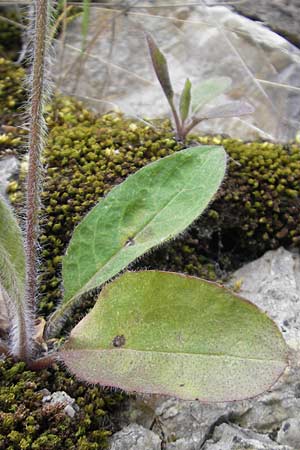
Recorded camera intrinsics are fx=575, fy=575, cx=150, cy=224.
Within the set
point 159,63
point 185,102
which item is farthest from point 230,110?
point 159,63

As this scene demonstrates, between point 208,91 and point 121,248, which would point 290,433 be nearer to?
point 121,248

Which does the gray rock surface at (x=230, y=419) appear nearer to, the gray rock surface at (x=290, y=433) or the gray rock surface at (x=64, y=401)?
the gray rock surface at (x=290, y=433)

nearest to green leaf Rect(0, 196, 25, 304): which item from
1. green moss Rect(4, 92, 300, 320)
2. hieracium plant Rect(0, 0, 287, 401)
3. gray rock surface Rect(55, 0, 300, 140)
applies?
hieracium plant Rect(0, 0, 287, 401)

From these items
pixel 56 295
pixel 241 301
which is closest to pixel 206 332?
pixel 241 301

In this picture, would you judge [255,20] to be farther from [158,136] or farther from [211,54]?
[158,136]

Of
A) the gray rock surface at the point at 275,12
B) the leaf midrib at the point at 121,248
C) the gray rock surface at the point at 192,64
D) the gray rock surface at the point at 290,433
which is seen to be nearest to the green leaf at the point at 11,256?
the leaf midrib at the point at 121,248
